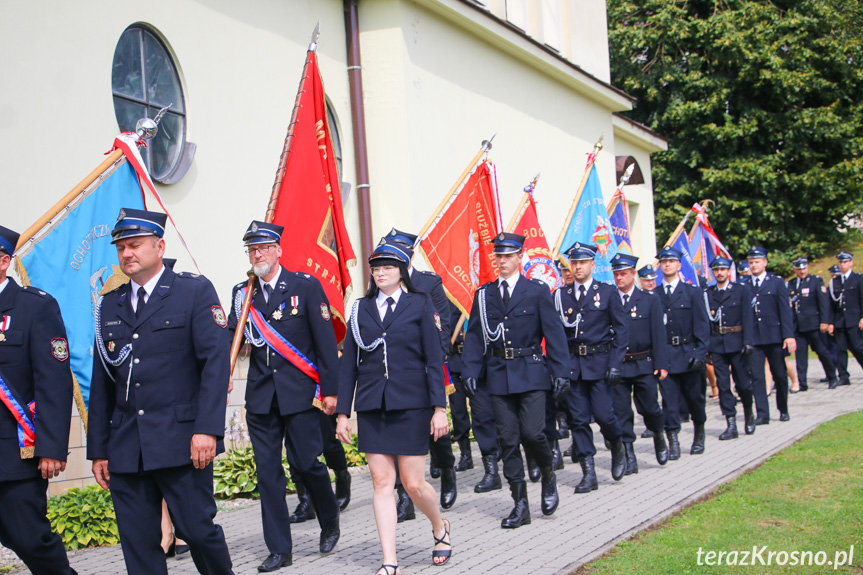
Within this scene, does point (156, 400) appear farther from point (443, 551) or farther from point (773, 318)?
point (773, 318)

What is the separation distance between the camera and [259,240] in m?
6.52

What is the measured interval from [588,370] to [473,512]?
185cm

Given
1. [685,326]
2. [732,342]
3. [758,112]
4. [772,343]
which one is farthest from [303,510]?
[758,112]

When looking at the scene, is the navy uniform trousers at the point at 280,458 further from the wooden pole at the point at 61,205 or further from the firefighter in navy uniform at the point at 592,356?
the firefighter in navy uniform at the point at 592,356

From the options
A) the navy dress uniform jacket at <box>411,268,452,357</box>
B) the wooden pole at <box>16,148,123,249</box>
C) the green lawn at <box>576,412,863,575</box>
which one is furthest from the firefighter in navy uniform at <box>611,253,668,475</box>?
the wooden pole at <box>16,148,123,249</box>

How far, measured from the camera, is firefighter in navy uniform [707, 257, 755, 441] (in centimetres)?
1170

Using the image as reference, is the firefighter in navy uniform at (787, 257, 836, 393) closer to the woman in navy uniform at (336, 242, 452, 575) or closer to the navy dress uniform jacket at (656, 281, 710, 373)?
the navy dress uniform jacket at (656, 281, 710, 373)

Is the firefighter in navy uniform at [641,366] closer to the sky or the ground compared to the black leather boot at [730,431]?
closer to the sky

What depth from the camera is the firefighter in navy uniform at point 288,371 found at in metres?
6.45

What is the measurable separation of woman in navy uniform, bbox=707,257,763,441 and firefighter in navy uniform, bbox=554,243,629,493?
316 centimetres

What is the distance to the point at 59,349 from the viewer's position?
5.11 m

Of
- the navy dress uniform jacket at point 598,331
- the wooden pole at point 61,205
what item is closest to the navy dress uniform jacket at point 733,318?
the navy dress uniform jacket at point 598,331

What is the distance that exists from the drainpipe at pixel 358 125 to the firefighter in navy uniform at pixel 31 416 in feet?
24.5

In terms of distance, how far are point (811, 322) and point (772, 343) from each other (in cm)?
485
